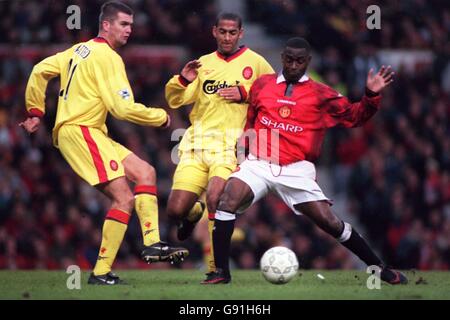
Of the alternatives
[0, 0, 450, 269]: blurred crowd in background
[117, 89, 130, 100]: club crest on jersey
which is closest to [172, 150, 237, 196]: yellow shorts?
[117, 89, 130, 100]: club crest on jersey

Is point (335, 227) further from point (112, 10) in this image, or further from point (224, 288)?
point (112, 10)

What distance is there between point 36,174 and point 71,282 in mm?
6378

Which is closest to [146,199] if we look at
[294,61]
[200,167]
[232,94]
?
[200,167]

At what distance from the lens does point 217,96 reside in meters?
11.1

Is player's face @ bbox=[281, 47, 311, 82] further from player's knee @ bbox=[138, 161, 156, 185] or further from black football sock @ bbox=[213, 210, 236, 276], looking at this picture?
player's knee @ bbox=[138, 161, 156, 185]

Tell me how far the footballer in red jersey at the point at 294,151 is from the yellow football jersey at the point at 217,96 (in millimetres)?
453

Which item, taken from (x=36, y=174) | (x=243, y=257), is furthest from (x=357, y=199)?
(x=36, y=174)

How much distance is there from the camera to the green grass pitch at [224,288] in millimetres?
9578

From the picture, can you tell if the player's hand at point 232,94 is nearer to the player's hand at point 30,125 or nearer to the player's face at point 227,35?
the player's face at point 227,35

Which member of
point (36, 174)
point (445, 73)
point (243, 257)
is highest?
point (445, 73)

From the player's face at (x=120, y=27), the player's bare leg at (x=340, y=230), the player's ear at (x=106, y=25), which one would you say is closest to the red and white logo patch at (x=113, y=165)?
the player's face at (x=120, y=27)

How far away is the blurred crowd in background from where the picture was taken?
16.2 metres

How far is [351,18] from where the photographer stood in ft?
66.6

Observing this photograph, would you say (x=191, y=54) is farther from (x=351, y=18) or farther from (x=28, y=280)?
(x=28, y=280)
